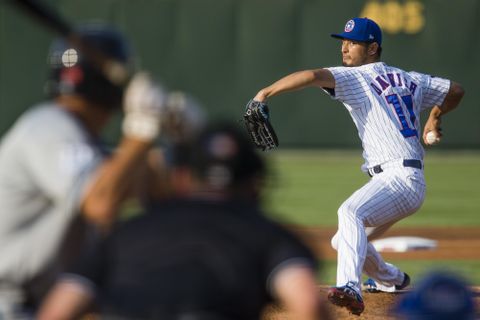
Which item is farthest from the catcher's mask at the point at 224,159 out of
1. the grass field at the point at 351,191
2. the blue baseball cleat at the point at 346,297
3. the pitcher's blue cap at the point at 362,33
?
the grass field at the point at 351,191

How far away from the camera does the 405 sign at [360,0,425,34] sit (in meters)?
18.4

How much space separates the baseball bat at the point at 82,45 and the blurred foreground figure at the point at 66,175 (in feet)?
0.13

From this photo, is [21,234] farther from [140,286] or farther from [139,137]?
[140,286]

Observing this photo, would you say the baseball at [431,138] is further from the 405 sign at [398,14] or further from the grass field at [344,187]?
the 405 sign at [398,14]

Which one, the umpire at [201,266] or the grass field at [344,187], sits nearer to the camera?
the umpire at [201,266]

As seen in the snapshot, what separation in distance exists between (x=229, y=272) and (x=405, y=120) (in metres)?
4.38

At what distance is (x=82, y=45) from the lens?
328 cm

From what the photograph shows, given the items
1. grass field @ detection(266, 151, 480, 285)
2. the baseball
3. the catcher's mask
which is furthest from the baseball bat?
grass field @ detection(266, 151, 480, 285)

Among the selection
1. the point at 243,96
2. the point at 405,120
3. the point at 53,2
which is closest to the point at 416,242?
the point at 405,120

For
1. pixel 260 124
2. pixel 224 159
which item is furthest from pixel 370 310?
pixel 224 159

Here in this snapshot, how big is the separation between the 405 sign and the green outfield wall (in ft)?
0.06

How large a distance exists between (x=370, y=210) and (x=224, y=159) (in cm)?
389

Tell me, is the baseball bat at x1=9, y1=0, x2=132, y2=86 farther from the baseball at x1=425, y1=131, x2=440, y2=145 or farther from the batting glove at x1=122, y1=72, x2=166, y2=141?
the baseball at x1=425, y1=131, x2=440, y2=145

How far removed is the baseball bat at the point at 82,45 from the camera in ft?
10.6
